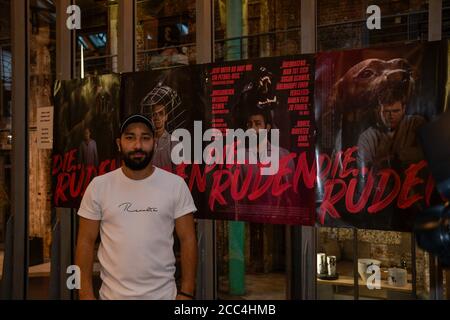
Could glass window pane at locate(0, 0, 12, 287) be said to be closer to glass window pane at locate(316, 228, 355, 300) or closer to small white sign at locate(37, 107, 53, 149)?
small white sign at locate(37, 107, 53, 149)

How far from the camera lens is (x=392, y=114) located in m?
2.72

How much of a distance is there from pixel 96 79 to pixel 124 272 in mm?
1959

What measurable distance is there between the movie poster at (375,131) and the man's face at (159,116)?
45.3 inches

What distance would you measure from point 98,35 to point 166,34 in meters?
0.79

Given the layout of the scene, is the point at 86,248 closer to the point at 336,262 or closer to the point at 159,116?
the point at 159,116

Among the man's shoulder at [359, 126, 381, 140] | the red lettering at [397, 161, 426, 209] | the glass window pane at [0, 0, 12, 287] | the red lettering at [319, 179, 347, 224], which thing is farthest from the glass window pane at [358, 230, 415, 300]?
the glass window pane at [0, 0, 12, 287]

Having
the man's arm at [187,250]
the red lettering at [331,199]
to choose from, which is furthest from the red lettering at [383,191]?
the man's arm at [187,250]

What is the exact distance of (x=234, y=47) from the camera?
5.10 m

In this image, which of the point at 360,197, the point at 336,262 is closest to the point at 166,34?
the point at 336,262

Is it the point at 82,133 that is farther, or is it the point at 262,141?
→ the point at 82,133

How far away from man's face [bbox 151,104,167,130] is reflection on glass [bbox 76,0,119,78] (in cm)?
149

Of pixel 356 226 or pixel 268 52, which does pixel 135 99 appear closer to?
pixel 356 226

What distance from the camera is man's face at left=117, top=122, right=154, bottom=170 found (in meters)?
2.37

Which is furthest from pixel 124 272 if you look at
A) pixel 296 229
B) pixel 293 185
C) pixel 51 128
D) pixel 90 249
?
pixel 51 128
